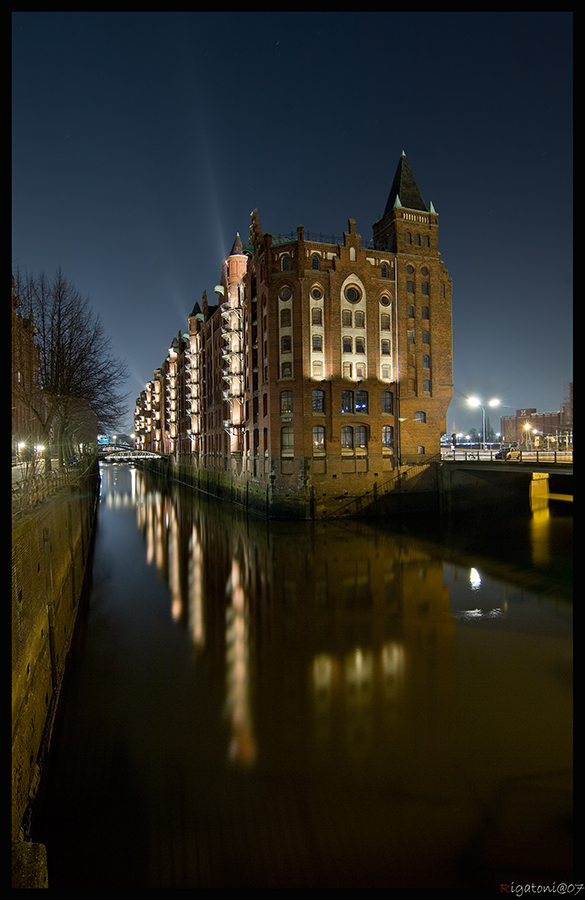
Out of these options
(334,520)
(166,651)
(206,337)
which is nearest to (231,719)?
(166,651)

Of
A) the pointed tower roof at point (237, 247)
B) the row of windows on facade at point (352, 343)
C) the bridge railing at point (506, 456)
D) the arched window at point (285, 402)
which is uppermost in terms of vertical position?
the pointed tower roof at point (237, 247)

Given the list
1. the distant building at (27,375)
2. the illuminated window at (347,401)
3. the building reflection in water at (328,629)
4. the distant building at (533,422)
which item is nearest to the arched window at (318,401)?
the illuminated window at (347,401)

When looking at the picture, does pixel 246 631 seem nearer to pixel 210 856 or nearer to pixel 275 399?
pixel 210 856

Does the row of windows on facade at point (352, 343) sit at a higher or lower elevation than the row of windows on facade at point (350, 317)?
lower

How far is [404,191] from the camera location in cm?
3909

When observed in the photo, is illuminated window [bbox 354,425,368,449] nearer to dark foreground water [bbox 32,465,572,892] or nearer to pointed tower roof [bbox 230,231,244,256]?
dark foreground water [bbox 32,465,572,892]

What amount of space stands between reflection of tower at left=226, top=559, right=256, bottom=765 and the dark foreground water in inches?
2.1

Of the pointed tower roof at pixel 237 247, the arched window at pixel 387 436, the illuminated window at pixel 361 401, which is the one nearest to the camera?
the illuminated window at pixel 361 401

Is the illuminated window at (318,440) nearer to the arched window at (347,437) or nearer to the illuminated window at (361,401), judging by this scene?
the arched window at (347,437)

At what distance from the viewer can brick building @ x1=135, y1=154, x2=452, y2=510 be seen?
34750 millimetres

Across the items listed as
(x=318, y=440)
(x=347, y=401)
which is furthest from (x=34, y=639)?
(x=347, y=401)

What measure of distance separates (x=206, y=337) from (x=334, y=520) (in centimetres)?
3542

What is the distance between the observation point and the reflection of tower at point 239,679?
9.45m

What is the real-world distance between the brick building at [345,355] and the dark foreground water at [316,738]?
49.8ft
